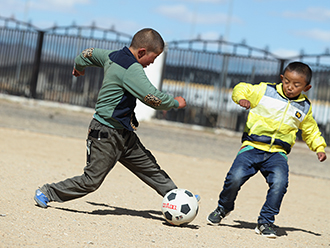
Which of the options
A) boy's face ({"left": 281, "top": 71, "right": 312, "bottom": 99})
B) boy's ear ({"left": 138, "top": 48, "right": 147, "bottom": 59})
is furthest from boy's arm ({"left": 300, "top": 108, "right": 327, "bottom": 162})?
boy's ear ({"left": 138, "top": 48, "right": 147, "bottom": 59})

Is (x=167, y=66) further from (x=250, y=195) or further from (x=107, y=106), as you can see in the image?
(x=107, y=106)

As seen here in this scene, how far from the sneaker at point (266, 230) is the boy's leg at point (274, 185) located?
0.12ft

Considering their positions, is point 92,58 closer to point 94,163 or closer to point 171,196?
point 94,163

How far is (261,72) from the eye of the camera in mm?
13789

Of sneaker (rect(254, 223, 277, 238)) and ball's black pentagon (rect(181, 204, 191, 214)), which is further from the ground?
ball's black pentagon (rect(181, 204, 191, 214))

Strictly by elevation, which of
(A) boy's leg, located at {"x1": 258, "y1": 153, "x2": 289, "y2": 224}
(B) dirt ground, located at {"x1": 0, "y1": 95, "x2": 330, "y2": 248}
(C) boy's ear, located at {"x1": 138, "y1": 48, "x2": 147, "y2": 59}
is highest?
(C) boy's ear, located at {"x1": 138, "y1": 48, "x2": 147, "y2": 59}

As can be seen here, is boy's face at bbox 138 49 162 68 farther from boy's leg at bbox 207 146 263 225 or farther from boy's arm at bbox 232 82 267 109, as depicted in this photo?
boy's leg at bbox 207 146 263 225

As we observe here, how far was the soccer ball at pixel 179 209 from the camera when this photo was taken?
162 inches

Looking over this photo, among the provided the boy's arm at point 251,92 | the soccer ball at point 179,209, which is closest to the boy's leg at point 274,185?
the boy's arm at point 251,92

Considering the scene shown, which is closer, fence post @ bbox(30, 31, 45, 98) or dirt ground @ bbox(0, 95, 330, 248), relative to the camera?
dirt ground @ bbox(0, 95, 330, 248)

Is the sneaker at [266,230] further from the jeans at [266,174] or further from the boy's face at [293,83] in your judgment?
the boy's face at [293,83]

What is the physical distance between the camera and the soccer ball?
4113 mm

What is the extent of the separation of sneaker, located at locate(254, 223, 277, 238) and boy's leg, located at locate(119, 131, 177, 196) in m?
0.90

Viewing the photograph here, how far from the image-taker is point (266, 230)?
167 inches
